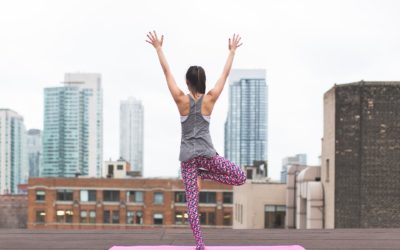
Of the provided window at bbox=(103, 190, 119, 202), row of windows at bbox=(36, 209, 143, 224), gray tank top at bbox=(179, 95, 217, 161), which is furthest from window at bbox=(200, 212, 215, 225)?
gray tank top at bbox=(179, 95, 217, 161)

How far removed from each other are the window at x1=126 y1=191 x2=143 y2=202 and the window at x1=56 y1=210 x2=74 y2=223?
802cm

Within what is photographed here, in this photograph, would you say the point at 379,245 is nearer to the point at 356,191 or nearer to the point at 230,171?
the point at 230,171

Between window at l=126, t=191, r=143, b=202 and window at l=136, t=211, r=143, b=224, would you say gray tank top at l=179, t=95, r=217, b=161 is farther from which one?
window at l=136, t=211, r=143, b=224

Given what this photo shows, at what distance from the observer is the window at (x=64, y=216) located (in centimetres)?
6981

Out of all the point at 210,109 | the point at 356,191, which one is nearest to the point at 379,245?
the point at 210,109

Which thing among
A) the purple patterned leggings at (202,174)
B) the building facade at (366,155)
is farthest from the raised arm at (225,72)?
the building facade at (366,155)

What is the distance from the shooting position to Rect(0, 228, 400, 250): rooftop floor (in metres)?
7.69

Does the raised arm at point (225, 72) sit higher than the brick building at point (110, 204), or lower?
higher

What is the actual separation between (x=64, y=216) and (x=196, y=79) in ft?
221

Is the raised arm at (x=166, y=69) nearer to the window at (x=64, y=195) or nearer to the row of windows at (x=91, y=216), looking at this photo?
the row of windows at (x=91, y=216)

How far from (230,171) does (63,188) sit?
67.5m

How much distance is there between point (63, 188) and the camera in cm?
7044

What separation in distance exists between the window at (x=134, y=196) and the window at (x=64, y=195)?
796 centimetres

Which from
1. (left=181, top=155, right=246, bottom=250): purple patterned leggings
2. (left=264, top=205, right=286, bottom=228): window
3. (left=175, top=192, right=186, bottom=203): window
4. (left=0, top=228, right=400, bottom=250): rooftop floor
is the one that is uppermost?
(left=181, top=155, right=246, bottom=250): purple patterned leggings
